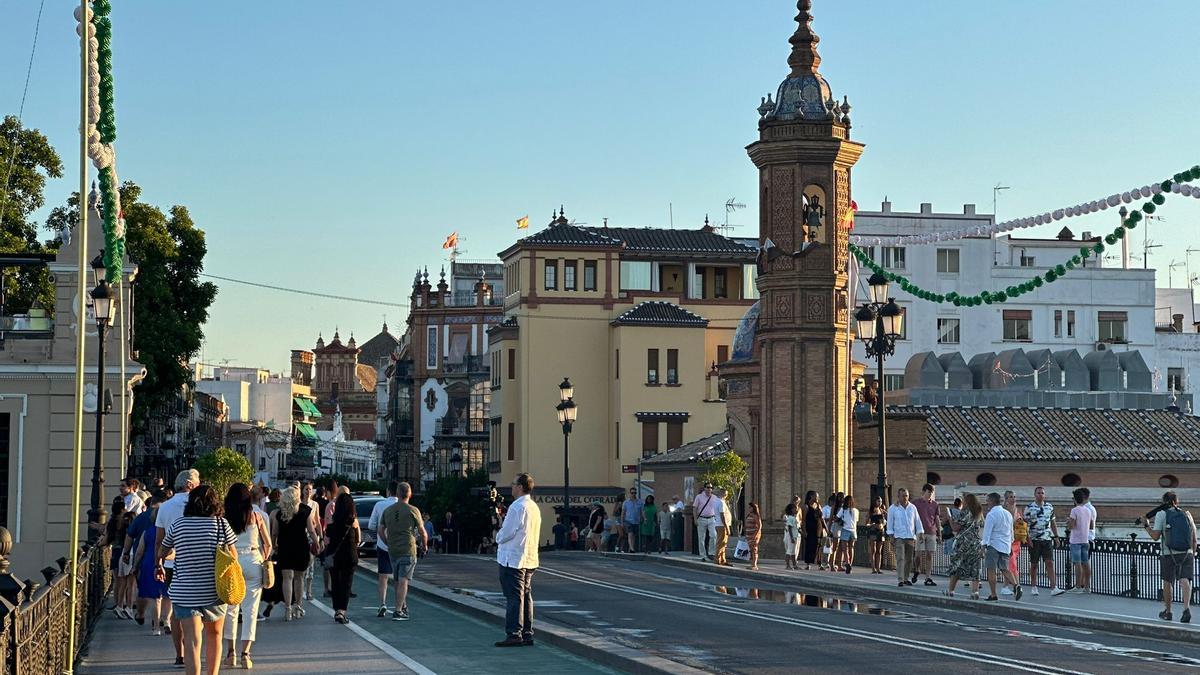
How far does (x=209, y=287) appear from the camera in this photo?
178ft

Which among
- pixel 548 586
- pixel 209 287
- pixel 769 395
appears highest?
pixel 209 287

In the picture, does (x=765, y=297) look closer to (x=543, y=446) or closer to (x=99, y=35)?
(x=99, y=35)

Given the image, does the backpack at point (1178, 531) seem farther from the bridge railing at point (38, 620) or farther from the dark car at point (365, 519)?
the dark car at point (365, 519)

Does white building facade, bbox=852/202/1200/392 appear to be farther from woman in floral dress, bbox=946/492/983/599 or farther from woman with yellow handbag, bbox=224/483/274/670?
woman with yellow handbag, bbox=224/483/274/670

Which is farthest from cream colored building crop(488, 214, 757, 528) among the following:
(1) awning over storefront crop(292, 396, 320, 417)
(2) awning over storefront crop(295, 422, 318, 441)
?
(1) awning over storefront crop(292, 396, 320, 417)

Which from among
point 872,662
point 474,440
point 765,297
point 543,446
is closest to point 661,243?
point 543,446

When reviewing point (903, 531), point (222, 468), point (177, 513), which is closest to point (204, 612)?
point (177, 513)

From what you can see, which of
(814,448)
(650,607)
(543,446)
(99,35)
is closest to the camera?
(99,35)

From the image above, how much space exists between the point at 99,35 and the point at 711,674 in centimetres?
767

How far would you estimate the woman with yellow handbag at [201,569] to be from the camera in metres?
13.5

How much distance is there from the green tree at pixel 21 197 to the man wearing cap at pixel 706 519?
1760cm

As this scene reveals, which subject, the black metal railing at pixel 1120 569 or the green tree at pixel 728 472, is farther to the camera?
the green tree at pixel 728 472

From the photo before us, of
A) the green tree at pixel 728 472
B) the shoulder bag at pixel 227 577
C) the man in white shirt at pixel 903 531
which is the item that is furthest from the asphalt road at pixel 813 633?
the green tree at pixel 728 472

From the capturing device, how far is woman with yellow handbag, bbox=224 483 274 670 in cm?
1445
